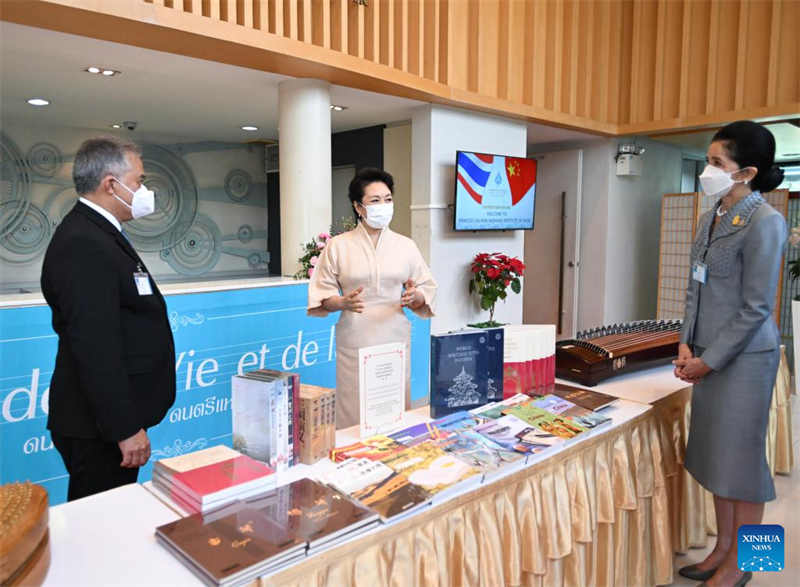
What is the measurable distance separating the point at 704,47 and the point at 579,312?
3213 millimetres

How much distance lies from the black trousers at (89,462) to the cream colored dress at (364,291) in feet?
3.18

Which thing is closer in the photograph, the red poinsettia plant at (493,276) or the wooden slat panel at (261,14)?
the wooden slat panel at (261,14)

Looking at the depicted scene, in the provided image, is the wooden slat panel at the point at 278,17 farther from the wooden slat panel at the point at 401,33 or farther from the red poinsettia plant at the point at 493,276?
the red poinsettia plant at the point at 493,276

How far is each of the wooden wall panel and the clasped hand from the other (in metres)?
2.99

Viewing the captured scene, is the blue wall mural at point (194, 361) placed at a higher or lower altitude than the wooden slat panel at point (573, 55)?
lower

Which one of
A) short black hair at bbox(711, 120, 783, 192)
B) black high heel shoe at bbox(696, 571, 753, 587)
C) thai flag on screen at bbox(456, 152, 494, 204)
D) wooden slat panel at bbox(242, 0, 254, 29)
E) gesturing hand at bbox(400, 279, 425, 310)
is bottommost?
black high heel shoe at bbox(696, 571, 753, 587)

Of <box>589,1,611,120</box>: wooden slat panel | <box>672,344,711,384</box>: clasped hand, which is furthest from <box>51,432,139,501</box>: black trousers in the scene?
Answer: <box>589,1,611,120</box>: wooden slat panel

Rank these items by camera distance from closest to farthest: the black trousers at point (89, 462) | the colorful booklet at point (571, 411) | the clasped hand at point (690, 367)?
the black trousers at point (89, 462)
the colorful booklet at point (571, 411)
the clasped hand at point (690, 367)

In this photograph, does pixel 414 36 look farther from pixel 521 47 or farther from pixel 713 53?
pixel 713 53

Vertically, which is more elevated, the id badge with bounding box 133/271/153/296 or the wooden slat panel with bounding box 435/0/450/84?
the wooden slat panel with bounding box 435/0/450/84

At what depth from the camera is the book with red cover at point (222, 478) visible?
1278mm

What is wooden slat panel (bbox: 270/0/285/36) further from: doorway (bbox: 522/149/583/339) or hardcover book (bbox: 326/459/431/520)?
doorway (bbox: 522/149/583/339)

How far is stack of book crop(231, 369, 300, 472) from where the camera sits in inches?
56.5

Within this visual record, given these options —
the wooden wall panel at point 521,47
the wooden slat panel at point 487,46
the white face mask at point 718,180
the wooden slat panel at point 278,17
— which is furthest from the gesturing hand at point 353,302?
the wooden slat panel at point 487,46
